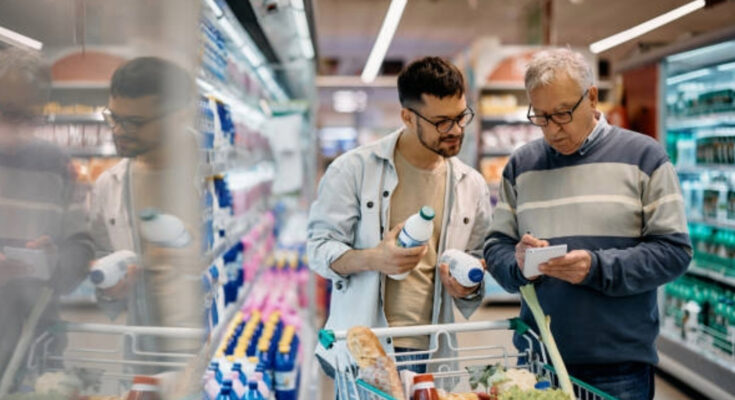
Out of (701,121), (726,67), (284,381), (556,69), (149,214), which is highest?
(726,67)

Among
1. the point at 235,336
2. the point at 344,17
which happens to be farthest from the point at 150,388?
the point at 344,17

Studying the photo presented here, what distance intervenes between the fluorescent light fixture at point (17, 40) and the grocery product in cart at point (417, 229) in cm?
128

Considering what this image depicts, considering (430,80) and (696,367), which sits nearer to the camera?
(430,80)

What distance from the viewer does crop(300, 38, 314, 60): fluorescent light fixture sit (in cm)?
479

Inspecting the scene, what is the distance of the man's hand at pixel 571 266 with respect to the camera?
198 cm

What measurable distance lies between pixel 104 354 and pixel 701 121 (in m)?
5.42

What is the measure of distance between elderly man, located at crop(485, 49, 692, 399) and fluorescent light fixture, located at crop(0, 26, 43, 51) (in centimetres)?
145

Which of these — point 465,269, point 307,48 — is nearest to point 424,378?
point 465,269

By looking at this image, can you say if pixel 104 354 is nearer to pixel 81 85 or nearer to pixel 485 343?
pixel 81 85

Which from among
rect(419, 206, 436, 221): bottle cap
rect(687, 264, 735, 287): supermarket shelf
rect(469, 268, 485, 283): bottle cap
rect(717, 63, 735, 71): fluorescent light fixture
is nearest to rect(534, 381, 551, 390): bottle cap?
rect(469, 268, 485, 283): bottle cap

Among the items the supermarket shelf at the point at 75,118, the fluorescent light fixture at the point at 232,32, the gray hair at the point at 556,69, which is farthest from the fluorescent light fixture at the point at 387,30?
the supermarket shelf at the point at 75,118

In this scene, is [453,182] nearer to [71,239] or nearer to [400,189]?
[400,189]

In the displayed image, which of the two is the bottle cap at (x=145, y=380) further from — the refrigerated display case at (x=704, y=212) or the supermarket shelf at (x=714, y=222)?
the supermarket shelf at (x=714, y=222)

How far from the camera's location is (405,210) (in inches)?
100
